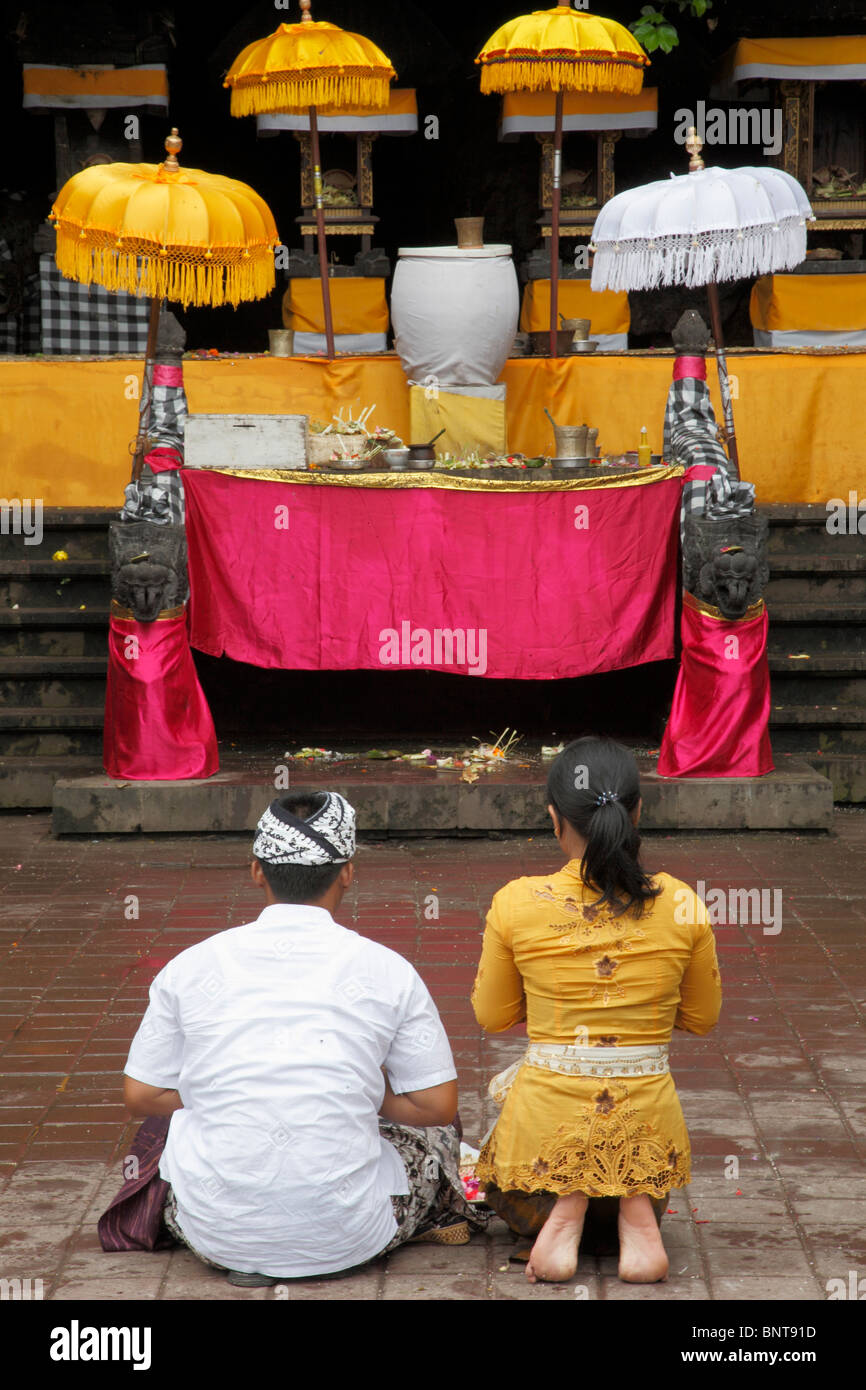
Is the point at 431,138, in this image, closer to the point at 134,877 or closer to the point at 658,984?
the point at 134,877

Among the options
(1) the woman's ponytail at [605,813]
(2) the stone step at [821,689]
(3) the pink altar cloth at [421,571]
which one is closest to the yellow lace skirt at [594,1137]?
(1) the woman's ponytail at [605,813]

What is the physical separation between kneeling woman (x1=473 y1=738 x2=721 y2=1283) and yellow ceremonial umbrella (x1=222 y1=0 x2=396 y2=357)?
662cm

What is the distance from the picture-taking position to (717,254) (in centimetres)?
774

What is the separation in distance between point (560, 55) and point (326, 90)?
131 cm

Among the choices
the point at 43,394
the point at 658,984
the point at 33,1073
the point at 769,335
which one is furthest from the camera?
the point at 769,335

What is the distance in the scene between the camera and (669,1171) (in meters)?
3.38

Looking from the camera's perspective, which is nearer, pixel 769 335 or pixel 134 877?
pixel 134 877

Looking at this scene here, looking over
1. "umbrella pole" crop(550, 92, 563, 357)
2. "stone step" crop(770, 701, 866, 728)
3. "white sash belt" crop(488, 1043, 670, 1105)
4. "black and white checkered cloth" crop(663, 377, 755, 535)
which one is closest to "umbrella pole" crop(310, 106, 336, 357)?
"umbrella pole" crop(550, 92, 563, 357)

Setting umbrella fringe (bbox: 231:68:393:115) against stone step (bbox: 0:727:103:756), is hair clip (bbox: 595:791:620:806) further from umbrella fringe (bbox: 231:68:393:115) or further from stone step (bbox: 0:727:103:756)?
umbrella fringe (bbox: 231:68:393:115)

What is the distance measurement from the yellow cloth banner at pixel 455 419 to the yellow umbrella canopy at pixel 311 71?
5.48ft

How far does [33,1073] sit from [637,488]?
4.40 meters

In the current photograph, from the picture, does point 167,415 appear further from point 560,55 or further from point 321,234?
point 560,55

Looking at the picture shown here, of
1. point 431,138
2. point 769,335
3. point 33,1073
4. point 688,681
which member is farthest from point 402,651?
point 431,138

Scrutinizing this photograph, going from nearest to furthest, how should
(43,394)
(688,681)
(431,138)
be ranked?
(688,681) → (43,394) → (431,138)
